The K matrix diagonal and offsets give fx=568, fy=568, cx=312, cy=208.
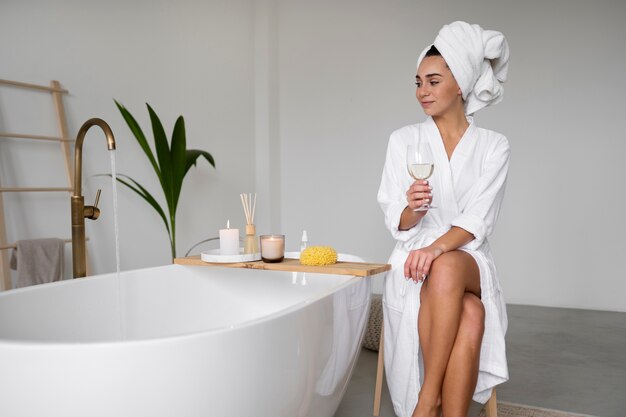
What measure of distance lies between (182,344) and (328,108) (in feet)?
13.7

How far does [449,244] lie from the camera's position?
5.90 feet

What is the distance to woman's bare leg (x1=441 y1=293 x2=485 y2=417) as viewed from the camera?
164cm

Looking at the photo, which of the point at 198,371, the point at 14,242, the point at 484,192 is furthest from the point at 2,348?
the point at 14,242

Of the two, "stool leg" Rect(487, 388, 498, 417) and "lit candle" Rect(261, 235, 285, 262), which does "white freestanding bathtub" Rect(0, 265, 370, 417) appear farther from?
"stool leg" Rect(487, 388, 498, 417)

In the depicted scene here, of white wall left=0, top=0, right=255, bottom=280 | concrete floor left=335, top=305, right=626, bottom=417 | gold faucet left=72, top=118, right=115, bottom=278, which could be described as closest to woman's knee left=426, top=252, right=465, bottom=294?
concrete floor left=335, top=305, right=626, bottom=417

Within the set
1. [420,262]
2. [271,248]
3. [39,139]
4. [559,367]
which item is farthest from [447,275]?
[39,139]

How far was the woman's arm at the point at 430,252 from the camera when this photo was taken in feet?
5.69

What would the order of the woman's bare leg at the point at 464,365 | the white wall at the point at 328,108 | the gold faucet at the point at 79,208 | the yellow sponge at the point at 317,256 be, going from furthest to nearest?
the white wall at the point at 328,108 → the yellow sponge at the point at 317,256 → the gold faucet at the point at 79,208 → the woman's bare leg at the point at 464,365

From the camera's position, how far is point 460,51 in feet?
6.39

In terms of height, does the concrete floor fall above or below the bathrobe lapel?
below

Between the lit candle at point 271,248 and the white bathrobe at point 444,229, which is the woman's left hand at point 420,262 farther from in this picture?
the lit candle at point 271,248

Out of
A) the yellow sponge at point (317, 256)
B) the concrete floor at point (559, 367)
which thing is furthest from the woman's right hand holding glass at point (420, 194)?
the concrete floor at point (559, 367)

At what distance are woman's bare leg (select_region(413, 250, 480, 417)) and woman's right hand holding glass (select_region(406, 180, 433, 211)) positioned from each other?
174 millimetres

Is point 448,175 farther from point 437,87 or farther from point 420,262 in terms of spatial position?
point 420,262
